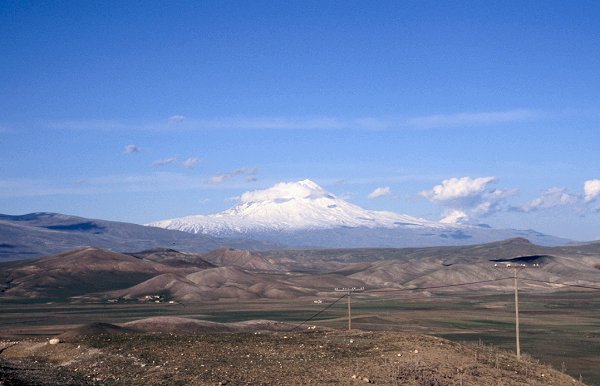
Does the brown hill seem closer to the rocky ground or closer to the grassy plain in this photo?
the grassy plain

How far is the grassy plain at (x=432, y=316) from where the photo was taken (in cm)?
7556

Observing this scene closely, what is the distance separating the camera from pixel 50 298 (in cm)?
15325

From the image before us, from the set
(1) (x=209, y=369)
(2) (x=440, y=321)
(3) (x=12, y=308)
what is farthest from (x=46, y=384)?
(3) (x=12, y=308)

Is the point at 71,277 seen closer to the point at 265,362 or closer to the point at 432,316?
the point at 432,316

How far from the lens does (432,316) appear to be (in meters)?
111

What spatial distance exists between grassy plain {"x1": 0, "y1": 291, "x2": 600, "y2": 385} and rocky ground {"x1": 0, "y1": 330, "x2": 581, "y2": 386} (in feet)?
51.5

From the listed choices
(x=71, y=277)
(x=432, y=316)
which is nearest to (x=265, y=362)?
(x=432, y=316)

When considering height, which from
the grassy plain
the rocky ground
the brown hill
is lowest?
the grassy plain

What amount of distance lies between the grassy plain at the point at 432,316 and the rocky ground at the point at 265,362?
617 inches

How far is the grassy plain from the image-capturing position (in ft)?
248

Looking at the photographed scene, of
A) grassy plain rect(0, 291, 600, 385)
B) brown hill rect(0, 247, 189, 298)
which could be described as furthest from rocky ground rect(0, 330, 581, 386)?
brown hill rect(0, 247, 189, 298)

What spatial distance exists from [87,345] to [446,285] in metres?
149

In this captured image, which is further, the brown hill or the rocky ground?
the brown hill

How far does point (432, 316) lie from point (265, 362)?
253 ft
